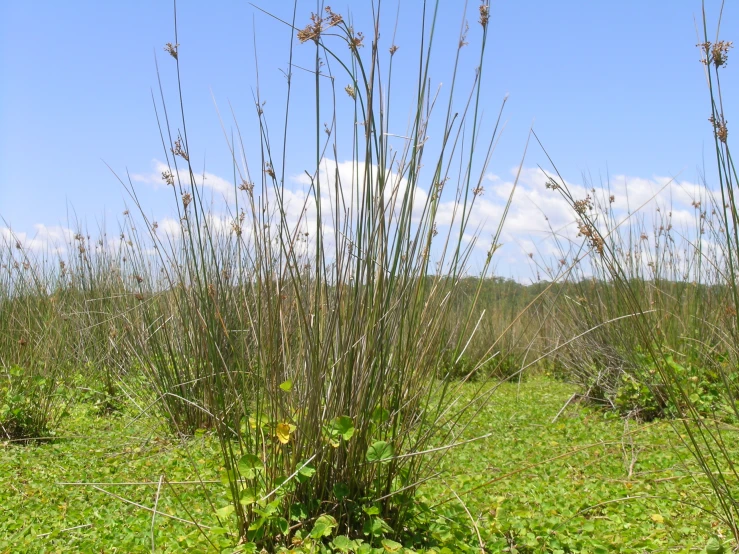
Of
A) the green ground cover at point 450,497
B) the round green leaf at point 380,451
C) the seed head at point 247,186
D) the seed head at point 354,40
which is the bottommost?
the green ground cover at point 450,497

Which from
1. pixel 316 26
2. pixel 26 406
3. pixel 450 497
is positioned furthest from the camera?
pixel 26 406

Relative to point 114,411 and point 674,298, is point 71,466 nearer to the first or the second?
point 114,411

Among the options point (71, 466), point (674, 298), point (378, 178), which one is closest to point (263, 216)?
point (378, 178)

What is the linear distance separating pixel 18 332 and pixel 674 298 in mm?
5206

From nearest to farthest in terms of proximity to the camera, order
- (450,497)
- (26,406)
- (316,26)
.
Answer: (316,26), (450,497), (26,406)

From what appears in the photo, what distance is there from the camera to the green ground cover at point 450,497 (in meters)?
2.16

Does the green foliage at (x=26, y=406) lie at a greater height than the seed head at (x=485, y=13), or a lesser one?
lesser

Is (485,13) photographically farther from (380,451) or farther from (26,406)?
(26,406)

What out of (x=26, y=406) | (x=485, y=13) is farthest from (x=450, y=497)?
(x=26, y=406)

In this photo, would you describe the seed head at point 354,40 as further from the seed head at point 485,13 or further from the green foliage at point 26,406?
the green foliage at point 26,406

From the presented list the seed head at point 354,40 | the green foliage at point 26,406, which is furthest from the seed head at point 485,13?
the green foliage at point 26,406

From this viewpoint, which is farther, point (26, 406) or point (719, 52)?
point (26, 406)

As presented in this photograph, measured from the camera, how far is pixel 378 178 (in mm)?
1969

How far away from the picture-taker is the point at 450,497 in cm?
265
